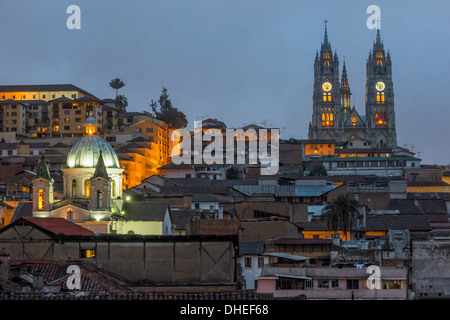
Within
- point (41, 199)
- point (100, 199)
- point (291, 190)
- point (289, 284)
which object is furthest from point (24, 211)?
point (289, 284)

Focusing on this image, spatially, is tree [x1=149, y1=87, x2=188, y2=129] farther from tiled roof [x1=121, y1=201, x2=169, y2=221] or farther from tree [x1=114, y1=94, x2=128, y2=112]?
tiled roof [x1=121, y1=201, x2=169, y2=221]

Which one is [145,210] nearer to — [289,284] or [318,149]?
[289,284]

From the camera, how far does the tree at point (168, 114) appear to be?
151 metres

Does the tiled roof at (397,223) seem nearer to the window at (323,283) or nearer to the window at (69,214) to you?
the window at (69,214)

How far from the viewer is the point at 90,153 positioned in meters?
70.2

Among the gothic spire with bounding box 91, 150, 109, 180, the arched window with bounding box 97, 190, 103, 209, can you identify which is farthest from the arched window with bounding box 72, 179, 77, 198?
the gothic spire with bounding box 91, 150, 109, 180

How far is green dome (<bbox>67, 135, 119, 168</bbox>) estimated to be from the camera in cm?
6981

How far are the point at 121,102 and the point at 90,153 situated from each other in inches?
3794

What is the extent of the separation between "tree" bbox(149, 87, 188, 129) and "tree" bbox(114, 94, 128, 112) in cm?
575

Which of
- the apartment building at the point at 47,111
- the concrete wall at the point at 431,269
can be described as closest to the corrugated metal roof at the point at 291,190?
the concrete wall at the point at 431,269

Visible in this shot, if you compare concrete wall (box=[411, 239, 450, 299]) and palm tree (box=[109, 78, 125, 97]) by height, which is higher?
palm tree (box=[109, 78, 125, 97])

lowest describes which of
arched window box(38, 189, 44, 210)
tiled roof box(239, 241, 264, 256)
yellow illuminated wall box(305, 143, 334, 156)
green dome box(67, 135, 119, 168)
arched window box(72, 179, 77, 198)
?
tiled roof box(239, 241, 264, 256)

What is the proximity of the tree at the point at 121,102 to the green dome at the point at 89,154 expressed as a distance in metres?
91.0
